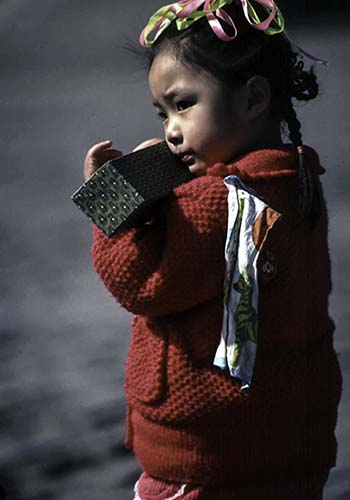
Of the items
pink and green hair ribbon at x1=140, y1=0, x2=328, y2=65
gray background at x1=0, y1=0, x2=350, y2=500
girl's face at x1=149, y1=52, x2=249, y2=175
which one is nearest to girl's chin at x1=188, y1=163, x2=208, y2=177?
girl's face at x1=149, y1=52, x2=249, y2=175

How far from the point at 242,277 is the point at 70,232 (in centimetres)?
418

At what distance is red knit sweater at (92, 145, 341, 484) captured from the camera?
2.38 metres

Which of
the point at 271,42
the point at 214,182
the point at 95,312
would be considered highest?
the point at 271,42

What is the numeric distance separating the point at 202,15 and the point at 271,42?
161 mm

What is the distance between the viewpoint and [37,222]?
664 cm

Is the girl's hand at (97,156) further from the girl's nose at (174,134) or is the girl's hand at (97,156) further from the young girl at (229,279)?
the girl's nose at (174,134)

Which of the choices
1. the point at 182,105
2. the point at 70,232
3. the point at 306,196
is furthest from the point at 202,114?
the point at 70,232

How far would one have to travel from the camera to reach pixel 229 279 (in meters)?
2.33

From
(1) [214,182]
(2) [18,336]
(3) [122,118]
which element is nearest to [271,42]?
(1) [214,182]

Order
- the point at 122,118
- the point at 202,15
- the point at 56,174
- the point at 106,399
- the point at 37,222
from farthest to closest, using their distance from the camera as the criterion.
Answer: the point at 122,118
the point at 56,174
the point at 37,222
the point at 106,399
the point at 202,15

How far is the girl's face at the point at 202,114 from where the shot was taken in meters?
2.47

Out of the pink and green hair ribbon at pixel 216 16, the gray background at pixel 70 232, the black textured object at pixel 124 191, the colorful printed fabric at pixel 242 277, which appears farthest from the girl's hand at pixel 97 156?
the gray background at pixel 70 232

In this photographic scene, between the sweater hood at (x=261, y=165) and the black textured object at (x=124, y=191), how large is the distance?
11 cm

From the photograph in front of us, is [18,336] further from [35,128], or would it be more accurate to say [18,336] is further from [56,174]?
[35,128]
